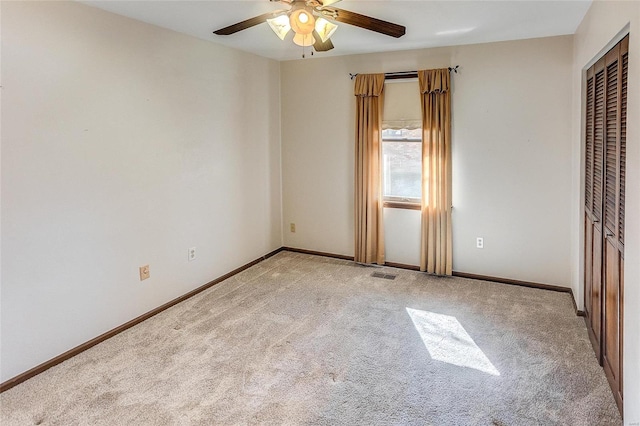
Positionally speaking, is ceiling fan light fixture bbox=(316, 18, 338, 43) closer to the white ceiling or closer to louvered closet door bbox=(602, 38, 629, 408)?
the white ceiling

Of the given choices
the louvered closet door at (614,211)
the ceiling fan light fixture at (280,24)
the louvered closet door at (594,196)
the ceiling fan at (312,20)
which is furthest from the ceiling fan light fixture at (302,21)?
the louvered closet door at (594,196)

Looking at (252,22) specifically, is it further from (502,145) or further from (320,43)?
(502,145)

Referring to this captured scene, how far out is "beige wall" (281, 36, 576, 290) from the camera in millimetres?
3734

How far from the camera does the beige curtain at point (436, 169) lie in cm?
407

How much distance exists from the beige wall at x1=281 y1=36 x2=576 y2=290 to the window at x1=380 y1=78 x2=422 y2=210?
18cm

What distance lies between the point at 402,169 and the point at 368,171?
1.19 feet

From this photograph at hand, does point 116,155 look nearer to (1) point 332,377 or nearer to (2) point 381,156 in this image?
(1) point 332,377

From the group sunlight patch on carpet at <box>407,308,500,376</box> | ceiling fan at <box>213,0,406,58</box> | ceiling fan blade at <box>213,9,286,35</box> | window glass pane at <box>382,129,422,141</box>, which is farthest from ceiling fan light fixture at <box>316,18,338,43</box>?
sunlight patch on carpet at <box>407,308,500,376</box>

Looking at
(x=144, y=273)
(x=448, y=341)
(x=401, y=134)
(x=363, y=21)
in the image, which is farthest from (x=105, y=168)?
(x=401, y=134)

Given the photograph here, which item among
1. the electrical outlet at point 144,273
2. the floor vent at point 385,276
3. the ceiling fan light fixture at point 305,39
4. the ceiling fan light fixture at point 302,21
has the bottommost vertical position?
the floor vent at point 385,276

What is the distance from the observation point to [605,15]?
2330mm

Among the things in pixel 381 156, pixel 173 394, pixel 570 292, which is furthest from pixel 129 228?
pixel 570 292

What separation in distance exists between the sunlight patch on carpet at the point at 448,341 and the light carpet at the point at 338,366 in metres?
0.01

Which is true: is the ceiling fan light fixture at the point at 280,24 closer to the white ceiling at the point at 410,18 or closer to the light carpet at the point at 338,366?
the white ceiling at the point at 410,18
